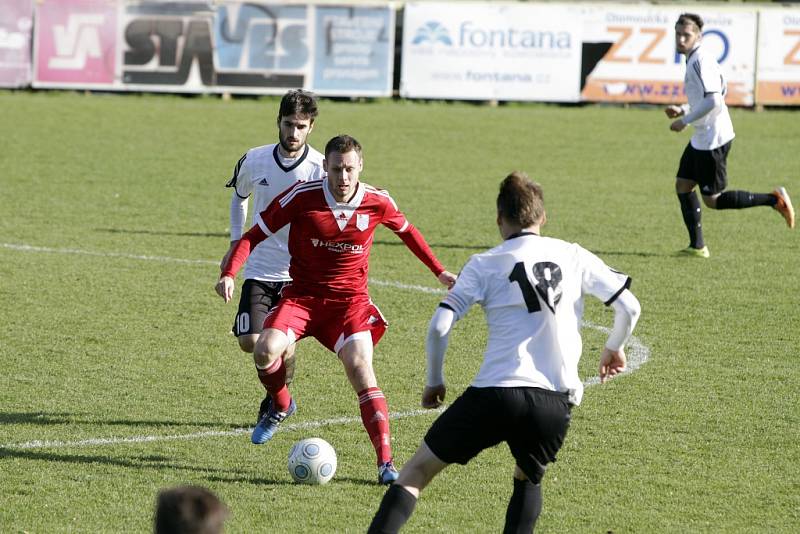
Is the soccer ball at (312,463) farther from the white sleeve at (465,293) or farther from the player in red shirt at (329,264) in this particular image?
the white sleeve at (465,293)

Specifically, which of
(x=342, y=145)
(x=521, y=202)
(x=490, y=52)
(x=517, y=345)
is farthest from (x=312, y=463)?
(x=490, y=52)

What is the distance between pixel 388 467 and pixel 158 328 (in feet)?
13.5

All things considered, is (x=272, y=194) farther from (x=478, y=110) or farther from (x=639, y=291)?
(x=478, y=110)

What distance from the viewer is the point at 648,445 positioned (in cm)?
750

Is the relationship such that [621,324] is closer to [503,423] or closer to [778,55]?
[503,423]

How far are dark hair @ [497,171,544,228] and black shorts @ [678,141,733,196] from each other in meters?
8.51

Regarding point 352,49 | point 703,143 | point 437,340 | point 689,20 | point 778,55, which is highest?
point 778,55

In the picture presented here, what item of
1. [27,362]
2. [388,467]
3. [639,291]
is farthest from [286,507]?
[639,291]

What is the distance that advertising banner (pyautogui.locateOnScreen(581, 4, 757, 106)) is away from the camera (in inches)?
1027

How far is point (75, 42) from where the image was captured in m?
25.7

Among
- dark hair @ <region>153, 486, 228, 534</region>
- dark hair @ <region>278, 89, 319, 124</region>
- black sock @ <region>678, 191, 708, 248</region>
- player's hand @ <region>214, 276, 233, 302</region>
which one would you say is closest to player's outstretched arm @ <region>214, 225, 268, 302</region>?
player's hand @ <region>214, 276, 233, 302</region>

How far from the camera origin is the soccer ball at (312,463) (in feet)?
22.0

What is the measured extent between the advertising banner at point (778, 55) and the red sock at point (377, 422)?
70.7ft

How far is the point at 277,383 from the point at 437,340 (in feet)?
8.07
